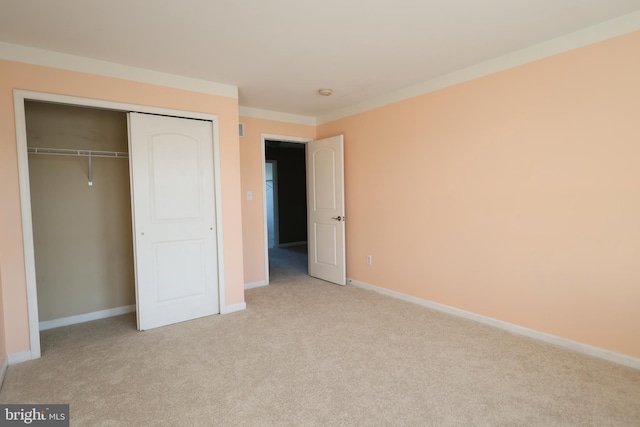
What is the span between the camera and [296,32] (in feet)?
7.86

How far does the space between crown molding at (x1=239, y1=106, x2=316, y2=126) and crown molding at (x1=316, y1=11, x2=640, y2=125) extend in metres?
1.16

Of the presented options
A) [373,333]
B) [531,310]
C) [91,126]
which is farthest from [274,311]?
[91,126]

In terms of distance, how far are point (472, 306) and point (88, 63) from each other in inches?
164

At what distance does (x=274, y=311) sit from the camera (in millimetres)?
3566

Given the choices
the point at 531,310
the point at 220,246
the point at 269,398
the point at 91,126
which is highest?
the point at 91,126

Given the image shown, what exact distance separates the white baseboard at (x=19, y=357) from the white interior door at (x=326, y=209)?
3.26 meters

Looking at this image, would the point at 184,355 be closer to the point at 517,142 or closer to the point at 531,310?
the point at 531,310

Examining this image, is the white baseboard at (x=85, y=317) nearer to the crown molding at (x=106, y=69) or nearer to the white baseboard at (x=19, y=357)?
the white baseboard at (x=19, y=357)

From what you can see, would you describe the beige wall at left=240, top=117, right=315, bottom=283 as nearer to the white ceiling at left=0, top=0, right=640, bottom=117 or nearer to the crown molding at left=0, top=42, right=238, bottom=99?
the crown molding at left=0, top=42, right=238, bottom=99

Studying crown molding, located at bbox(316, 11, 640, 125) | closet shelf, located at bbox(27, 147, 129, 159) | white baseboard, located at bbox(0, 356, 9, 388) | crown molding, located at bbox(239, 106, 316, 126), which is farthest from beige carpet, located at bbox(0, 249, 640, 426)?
crown molding, located at bbox(239, 106, 316, 126)

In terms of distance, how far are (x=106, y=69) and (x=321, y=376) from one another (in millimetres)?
3125

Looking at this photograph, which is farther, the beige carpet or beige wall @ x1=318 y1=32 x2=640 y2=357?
beige wall @ x1=318 y1=32 x2=640 y2=357

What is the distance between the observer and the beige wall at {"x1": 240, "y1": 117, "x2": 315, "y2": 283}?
4426 mm

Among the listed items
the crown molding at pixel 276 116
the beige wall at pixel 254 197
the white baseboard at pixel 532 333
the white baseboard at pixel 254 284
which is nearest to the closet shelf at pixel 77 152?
the beige wall at pixel 254 197
